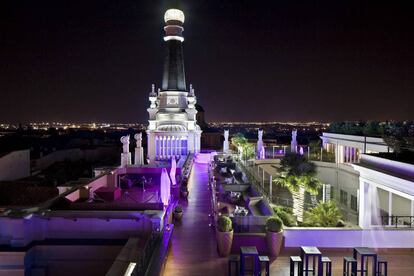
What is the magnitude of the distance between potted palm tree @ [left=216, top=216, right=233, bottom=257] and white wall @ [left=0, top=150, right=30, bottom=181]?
3956cm

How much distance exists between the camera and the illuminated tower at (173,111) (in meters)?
41.7

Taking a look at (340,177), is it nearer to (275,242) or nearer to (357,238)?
(357,238)

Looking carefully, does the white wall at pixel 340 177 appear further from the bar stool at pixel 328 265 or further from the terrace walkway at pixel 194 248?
the bar stool at pixel 328 265

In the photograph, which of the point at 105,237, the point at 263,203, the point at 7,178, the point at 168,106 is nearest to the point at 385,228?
the point at 263,203

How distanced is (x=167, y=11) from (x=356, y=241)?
37075 mm

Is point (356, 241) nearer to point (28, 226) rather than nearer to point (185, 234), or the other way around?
point (185, 234)

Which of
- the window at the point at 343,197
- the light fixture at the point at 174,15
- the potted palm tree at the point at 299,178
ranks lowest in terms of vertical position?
the window at the point at 343,197

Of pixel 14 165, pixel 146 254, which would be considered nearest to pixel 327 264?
pixel 146 254

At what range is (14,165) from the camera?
46594 millimetres

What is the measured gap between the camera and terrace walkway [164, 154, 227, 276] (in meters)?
9.73

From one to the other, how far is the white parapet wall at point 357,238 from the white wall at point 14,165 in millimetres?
40380

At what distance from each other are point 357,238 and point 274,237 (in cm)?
266

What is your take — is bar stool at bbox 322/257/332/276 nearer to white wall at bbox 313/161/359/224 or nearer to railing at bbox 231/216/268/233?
railing at bbox 231/216/268/233

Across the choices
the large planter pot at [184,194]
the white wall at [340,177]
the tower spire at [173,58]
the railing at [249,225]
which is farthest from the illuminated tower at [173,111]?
the railing at [249,225]
